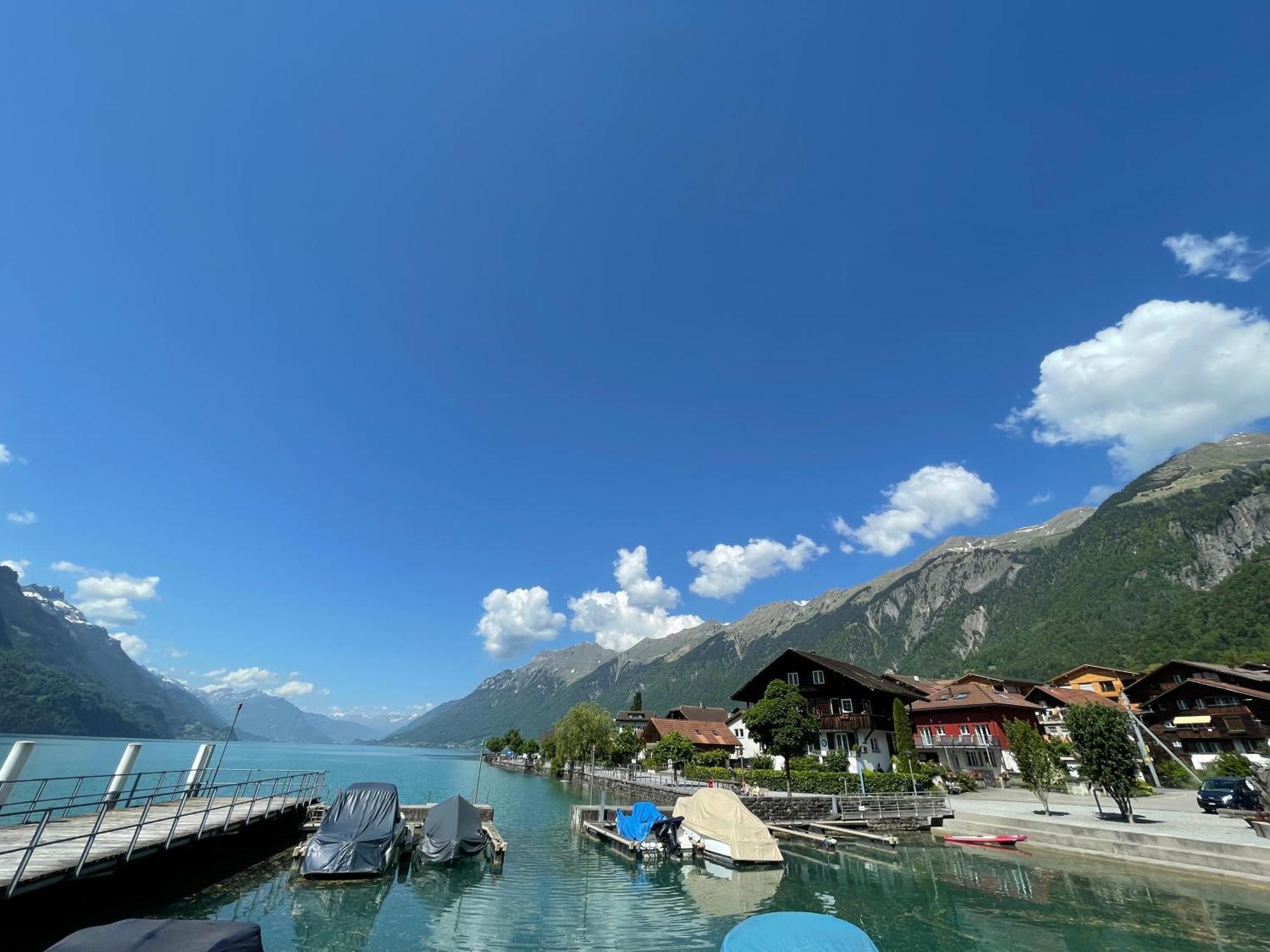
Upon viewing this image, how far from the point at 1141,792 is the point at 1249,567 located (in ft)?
360

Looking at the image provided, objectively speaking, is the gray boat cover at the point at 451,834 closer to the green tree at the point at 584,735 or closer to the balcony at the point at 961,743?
the balcony at the point at 961,743

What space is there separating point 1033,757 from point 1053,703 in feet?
139

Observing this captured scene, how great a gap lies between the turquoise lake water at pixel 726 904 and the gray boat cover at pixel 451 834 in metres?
0.72

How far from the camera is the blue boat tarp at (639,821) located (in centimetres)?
2988

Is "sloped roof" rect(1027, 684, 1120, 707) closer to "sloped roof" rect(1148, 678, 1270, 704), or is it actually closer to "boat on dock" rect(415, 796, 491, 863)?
"sloped roof" rect(1148, 678, 1270, 704)

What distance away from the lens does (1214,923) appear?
58.7ft

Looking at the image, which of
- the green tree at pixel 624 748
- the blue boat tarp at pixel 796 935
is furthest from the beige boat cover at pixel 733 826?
the green tree at pixel 624 748

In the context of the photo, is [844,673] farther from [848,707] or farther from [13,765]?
[13,765]

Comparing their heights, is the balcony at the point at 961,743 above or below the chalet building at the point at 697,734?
below

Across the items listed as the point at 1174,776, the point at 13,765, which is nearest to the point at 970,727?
the point at 1174,776

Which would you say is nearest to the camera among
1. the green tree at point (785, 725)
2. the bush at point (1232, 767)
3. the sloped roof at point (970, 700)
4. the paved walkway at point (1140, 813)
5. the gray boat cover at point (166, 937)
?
the gray boat cover at point (166, 937)

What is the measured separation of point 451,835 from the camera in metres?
25.9

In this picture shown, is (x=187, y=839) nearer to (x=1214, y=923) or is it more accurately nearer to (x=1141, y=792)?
(x=1214, y=923)

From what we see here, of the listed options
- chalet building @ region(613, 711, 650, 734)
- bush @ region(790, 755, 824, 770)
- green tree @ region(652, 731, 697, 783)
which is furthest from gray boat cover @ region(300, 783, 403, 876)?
chalet building @ region(613, 711, 650, 734)
